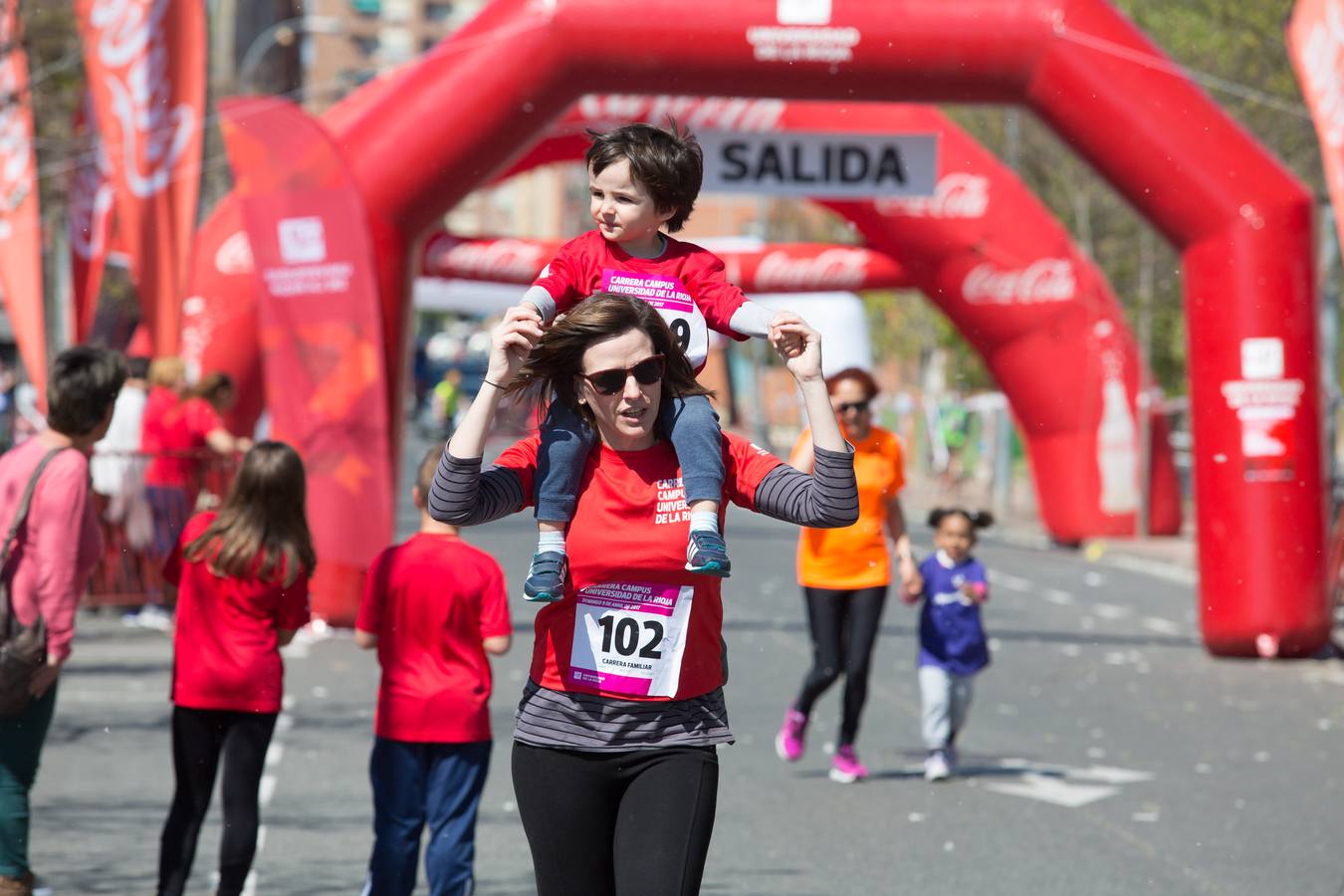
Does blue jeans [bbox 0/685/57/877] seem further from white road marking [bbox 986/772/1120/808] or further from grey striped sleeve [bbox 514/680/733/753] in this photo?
white road marking [bbox 986/772/1120/808]

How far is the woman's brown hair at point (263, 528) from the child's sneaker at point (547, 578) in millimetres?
2080

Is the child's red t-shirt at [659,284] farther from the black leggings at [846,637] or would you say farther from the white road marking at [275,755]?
the white road marking at [275,755]

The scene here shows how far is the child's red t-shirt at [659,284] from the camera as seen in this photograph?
12.9 feet

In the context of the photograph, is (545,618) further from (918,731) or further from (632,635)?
(918,731)

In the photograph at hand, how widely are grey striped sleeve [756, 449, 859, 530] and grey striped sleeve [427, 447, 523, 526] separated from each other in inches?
19.4

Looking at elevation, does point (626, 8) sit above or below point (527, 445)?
above

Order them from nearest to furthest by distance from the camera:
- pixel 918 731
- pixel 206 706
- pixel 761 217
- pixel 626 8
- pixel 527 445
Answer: pixel 527 445 < pixel 206 706 < pixel 918 731 < pixel 626 8 < pixel 761 217

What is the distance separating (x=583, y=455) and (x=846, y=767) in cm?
487

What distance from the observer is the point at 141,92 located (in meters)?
12.3

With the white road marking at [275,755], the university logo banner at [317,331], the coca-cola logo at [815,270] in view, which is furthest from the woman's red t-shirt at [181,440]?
the coca-cola logo at [815,270]

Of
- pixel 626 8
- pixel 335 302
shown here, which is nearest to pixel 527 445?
pixel 626 8

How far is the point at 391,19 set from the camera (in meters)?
134

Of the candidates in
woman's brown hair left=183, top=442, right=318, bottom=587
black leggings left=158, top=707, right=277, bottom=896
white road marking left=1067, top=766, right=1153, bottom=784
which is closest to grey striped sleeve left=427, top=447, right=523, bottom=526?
woman's brown hair left=183, top=442, right=318, bottom=587

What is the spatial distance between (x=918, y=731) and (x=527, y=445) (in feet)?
20.3
